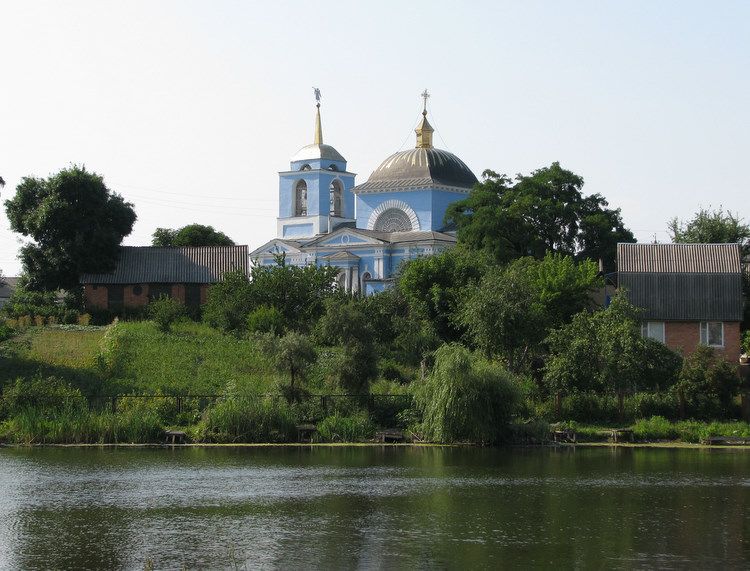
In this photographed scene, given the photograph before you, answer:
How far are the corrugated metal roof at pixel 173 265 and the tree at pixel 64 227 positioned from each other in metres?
0.73

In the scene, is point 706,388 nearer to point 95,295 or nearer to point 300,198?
point 95,295

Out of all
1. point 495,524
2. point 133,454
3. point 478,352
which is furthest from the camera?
point 478,352

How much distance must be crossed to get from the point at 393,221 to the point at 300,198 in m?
7.69

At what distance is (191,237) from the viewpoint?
88.0 meters

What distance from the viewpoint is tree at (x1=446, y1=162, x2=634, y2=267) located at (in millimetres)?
64250

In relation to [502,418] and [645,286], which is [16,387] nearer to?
[502,418]

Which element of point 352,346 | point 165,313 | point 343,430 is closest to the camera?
point 343,430

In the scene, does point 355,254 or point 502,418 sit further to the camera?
point 355,254

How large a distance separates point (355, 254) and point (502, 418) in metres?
34.5

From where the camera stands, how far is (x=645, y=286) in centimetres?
5372

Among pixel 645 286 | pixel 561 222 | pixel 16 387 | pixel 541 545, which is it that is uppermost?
pixel 561 222

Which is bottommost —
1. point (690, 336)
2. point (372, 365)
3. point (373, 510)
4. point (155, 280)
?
point (373, 510)

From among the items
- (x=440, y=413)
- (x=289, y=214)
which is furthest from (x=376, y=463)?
(x=289, y=214)

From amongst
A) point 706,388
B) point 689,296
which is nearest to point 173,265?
point 689,296
